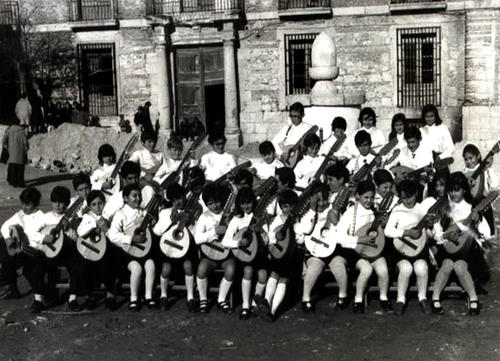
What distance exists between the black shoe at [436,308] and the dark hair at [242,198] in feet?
5.67

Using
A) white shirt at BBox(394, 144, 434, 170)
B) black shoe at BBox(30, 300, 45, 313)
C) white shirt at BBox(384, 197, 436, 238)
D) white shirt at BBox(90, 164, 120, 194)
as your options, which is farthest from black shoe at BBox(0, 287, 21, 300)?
white shirt at BBox(394, 144, 434, 170)

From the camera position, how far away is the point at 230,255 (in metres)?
7.12

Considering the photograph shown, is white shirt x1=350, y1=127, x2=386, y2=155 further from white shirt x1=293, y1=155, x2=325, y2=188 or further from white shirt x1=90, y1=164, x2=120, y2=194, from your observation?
white shirt x1=90, y1=164, x2=120, y2=194

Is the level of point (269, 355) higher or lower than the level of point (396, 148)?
lower

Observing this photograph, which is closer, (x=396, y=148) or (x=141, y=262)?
(x=141, y=262)

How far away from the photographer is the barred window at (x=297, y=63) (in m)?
21.7

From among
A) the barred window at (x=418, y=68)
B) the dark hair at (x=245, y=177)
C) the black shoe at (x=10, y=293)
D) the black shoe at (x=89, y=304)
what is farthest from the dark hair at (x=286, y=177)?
the barred window at (x=418, y=68)

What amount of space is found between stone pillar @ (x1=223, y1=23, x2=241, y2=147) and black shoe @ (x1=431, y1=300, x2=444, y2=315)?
15.3 metres

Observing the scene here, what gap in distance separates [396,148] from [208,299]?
268 centimetres

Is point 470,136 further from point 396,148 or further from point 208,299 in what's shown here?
point 208,299

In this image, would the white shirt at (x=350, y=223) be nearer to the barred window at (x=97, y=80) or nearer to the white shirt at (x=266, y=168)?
the white shirt at (x=266, y=168)

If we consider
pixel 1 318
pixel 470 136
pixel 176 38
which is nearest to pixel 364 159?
pixel 1 318

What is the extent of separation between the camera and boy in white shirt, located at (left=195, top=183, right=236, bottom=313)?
7105 mm

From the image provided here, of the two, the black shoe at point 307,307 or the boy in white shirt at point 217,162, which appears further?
the boy in white shirt at point 217,162
